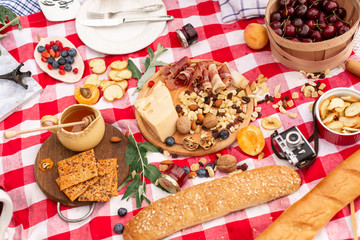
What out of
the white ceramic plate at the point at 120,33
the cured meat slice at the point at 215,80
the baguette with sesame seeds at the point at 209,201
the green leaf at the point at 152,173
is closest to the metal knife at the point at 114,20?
the white ceramic plate at the point at 120,33

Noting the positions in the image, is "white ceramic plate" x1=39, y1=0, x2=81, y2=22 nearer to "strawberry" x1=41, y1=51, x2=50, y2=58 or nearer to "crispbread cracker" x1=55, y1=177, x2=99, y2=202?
"strawberry" x1=41, y1=51, x2=50, y2=58

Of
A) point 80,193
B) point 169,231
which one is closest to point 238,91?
point 169,231

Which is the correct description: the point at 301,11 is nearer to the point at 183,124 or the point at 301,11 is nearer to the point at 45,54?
the point at 183,124

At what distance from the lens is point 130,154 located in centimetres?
161

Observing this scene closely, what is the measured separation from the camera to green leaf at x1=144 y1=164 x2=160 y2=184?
158 cm

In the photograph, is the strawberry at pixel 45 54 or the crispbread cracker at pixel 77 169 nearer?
the crispbread cracker at pixel 77 169

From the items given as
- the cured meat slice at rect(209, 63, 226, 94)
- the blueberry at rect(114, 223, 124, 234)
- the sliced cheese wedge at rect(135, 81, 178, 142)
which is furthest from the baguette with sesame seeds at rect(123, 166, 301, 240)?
the cured meat slice at rect(209, 63, 226, 94)

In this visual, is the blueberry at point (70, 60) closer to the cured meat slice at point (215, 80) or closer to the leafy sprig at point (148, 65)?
the leafy sprig at point (148, 65)

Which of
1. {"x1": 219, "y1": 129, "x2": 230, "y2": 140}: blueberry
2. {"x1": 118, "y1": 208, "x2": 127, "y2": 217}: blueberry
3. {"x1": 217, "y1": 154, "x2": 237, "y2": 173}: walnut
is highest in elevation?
{"x1": 219, "y1": 129, "x2": 230, "y2": 140}: blueberry

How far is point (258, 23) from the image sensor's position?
6.46 ft

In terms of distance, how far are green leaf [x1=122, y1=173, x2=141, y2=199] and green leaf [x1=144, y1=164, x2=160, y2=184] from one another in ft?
0.13

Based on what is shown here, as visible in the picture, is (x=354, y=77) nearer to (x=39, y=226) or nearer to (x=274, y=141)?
(x=274, y=141)

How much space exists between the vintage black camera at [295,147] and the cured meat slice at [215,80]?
1.08 ft

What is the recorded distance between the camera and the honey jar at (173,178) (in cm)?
152
